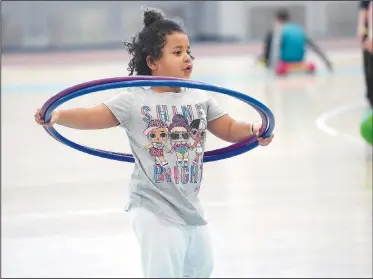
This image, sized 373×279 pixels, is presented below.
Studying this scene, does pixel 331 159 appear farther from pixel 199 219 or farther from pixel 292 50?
pixel 292 50

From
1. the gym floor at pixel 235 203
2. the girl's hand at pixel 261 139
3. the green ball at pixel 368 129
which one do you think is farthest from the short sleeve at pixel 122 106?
the green ball at pixel 368 129

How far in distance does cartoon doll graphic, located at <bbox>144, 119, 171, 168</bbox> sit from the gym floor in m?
2.12

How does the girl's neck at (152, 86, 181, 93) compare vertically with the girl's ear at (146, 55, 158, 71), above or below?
below

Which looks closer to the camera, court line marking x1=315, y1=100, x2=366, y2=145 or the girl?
the girl

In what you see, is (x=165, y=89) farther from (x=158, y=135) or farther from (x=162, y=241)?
(x=162, y=241)

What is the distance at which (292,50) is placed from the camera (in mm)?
17828

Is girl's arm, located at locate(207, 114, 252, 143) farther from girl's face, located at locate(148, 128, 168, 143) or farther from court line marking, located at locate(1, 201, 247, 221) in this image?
court line marking, located at locate(1, 201, 247, 221)

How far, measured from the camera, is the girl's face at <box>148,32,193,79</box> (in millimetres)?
3084

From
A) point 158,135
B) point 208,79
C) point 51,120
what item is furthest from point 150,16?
point 208,79

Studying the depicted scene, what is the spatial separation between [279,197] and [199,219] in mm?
3865

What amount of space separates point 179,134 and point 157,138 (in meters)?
0.08

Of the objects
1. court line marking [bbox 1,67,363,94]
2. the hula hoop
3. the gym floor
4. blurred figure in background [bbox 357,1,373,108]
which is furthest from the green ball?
court line marking [bbox 1,67,363,94]

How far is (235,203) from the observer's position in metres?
6.79

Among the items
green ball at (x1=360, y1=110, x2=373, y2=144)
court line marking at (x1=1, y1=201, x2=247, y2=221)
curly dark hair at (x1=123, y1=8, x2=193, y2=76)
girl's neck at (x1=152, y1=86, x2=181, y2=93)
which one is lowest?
court line marking at (x1=1, y1=201, x2=247, y2=221)
